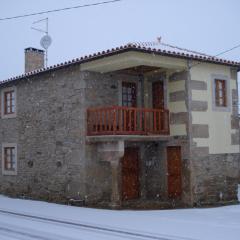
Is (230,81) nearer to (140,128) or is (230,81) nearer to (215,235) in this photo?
(140,128)

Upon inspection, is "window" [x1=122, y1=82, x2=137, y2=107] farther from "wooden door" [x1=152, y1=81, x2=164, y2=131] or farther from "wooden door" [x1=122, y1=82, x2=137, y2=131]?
"wooden door" [x1=152, y1=81, x2=164, y2=131]

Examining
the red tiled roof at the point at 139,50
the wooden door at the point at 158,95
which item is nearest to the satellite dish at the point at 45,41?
the red tiled roof at the point at 139,50

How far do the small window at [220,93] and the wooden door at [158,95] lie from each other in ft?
6.55

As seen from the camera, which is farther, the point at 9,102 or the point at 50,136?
the point at 9,102

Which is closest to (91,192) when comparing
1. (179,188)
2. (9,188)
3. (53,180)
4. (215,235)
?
(53,180)

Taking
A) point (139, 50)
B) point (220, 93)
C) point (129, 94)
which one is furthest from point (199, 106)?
point (139, 50)

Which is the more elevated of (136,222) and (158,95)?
(158,95)

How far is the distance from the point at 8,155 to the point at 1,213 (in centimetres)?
624

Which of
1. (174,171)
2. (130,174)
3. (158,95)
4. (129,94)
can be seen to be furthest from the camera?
(129,94)

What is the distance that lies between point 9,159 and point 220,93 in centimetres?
929

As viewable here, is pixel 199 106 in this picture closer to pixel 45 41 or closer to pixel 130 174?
pixel 130 174

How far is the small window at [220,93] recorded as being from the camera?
1723 cm

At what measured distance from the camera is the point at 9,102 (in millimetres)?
20422

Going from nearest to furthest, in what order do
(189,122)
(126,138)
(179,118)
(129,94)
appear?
(126,138)
(189,122)
(179,118)
(129,94)
